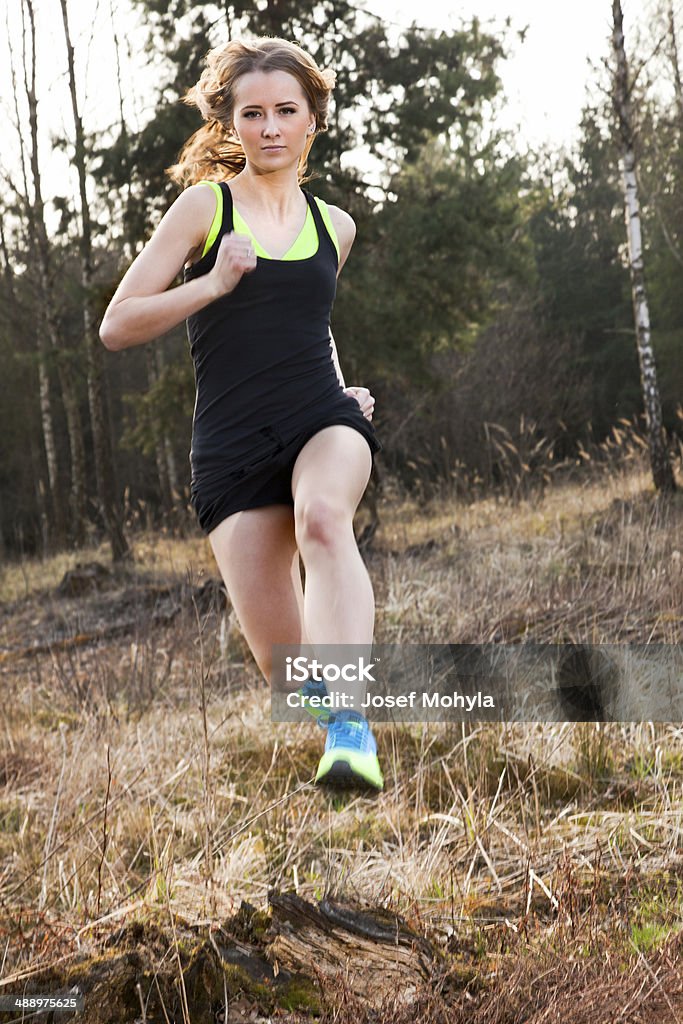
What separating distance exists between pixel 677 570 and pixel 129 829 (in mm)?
3006

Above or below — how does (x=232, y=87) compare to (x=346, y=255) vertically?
above

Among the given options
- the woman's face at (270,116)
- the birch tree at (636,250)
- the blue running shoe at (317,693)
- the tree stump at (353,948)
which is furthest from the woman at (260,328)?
the birch tree at (636,250)

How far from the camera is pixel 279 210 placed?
266 cm

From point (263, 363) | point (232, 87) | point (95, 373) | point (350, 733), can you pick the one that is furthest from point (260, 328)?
point (95, 373)

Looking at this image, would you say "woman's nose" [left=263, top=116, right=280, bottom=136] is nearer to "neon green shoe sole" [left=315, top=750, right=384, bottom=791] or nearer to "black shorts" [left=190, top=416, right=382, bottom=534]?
"black shorts" [left=190, top=416, right=382, bottom=534]

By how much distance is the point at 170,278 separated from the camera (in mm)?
2496

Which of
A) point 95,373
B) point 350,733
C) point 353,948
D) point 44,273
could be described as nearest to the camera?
point 353,948

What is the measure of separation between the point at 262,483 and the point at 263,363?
0.31m

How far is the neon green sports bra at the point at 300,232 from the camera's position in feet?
8.39

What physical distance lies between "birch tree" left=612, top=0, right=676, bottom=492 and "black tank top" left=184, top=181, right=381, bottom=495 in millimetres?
8731

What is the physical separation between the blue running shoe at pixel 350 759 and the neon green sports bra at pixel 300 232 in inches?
48.3

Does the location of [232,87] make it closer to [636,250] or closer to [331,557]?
[331,557]

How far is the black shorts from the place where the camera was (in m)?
2.55

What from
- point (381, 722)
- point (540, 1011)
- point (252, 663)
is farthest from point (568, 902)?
point (252, 663)
